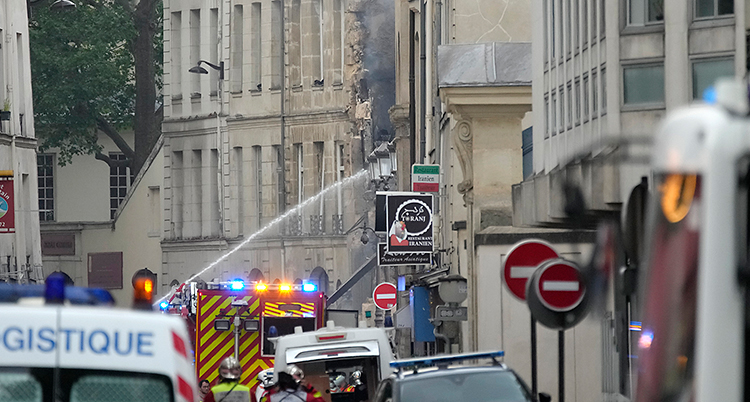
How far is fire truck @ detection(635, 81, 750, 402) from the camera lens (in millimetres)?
5312

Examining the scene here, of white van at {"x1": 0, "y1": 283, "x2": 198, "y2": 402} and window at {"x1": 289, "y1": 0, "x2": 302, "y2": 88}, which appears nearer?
white van at {"x1": 0, "y1": 283, "x2": 198, "y2": 402}

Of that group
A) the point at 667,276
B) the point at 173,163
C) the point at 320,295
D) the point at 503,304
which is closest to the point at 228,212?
the point at 173,163

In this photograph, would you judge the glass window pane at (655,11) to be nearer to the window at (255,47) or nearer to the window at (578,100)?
the window at (578,100)

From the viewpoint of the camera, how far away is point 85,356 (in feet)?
23.8

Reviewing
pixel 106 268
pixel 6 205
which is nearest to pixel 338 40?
pixel 106 268

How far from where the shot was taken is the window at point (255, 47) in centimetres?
6081

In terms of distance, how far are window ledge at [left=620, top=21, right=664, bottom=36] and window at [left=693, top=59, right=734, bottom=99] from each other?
573mm

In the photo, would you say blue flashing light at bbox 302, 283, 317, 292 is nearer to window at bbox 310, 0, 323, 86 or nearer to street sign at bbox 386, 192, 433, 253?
street sign at bbox 386, 192, 433, 253

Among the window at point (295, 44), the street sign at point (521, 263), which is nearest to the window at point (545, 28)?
the street sign at point (521, 263)

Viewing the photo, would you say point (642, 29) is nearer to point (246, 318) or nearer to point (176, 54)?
point (246, 318)

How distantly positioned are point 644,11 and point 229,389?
554 cm

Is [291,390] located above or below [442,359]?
below

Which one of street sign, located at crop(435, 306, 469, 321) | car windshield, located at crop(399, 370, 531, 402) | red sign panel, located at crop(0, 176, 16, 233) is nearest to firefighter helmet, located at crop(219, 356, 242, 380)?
car windshield, located at crop(399, 370, 531, 402)

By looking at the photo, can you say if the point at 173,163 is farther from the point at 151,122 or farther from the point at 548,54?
the point at 548,54
